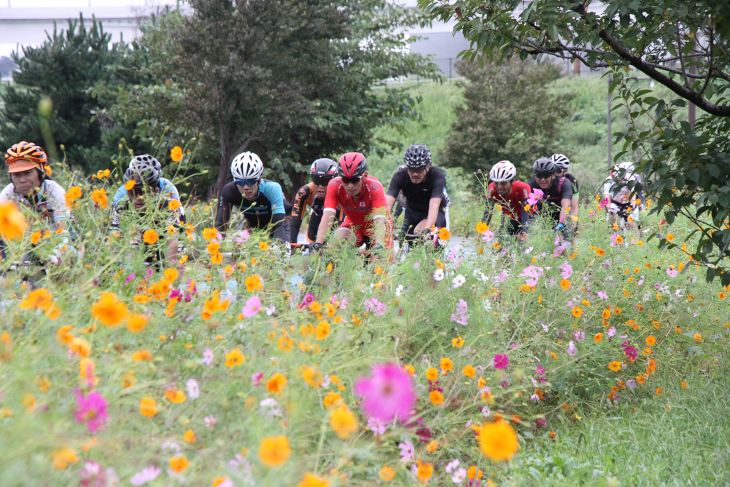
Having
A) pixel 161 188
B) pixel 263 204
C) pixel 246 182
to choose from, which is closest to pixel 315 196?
pixel 263 204

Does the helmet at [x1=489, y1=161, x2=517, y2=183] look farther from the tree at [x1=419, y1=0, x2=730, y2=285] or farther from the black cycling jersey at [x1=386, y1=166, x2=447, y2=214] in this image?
the tree at [x1=419, y1=0, x2=730, y2=285]

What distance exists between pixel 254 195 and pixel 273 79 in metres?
9.14

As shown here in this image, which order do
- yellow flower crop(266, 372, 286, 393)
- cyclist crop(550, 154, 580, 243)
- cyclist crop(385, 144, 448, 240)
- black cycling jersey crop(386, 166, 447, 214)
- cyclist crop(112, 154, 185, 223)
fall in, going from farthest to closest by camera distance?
cyclist crop(550, 154, 580, 243)
black cycling jersey crop(386, 166, 447, 214)
cyclist crop(385, 144, 448, 240)
cyclist crop(112, 154, 185, 223)
yellow flower crop(266, 372, 286, 393)

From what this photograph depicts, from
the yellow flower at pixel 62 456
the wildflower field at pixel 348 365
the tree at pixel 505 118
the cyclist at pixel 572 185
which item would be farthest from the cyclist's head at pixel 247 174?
the tree at pixel 505 118

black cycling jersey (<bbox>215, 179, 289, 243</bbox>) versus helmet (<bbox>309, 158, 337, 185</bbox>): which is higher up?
helmet (<bbox>309, 158, 337, 185</bbox>)

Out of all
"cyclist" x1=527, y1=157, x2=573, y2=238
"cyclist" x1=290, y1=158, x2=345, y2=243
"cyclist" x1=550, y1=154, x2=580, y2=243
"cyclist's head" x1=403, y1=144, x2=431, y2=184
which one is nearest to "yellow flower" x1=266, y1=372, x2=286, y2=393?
"cyclist" x1=290, y1=158, x2=345, y2=243

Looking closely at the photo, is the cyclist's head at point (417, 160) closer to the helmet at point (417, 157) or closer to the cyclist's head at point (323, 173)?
the helmet at point (417, 157)

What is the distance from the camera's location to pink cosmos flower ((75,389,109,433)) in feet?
5.52

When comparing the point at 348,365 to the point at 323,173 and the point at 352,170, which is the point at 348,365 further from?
the point at 323,173

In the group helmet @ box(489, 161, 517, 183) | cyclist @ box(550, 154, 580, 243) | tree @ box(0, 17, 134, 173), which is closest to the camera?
helmet @ box(489, 161, 517, 183)

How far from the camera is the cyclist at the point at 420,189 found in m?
6.97

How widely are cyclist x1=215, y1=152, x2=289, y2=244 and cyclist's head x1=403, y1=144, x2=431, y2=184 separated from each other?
58.6 inches

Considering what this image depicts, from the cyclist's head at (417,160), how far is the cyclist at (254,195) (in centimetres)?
149

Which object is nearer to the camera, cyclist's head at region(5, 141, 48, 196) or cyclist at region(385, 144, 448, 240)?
cyclist's head at region(5, 141, 48, 196)
